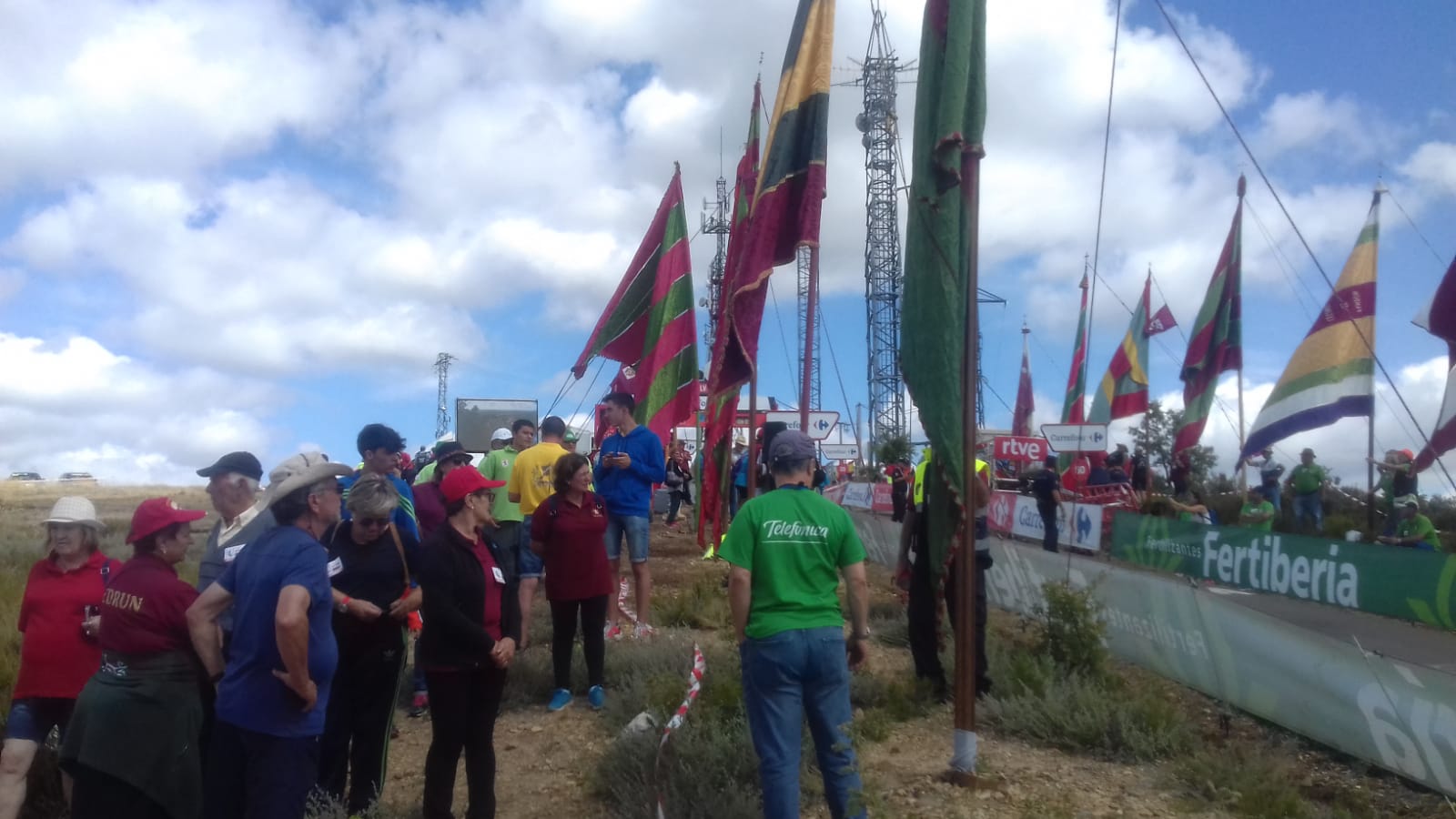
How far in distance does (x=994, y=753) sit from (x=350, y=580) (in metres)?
3.61

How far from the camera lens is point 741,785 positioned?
5.22 meters

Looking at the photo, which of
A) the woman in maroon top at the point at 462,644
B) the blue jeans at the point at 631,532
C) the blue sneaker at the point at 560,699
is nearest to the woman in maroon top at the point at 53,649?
the woman in maroon top at the point at 462,644

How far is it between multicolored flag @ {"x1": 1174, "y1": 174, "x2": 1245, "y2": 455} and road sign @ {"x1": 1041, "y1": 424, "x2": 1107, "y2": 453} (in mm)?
1974

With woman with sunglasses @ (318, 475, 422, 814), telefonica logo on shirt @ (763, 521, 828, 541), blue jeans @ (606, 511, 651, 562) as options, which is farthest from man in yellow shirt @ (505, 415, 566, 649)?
telefonica logo on shirt @ (763, 521, 828, 541)

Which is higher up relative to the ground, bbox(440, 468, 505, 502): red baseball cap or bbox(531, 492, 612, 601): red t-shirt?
bbox(440, 468, 505, 502): red baseball cap

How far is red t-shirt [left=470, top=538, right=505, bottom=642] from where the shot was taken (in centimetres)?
497

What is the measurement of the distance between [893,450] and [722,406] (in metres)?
31.0

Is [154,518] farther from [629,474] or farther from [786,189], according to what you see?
[786,189]

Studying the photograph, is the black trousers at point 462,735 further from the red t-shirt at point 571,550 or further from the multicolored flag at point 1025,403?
the multicolored flag at point 1025,403

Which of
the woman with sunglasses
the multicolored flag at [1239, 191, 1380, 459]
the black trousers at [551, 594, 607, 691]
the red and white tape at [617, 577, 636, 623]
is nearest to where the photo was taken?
the woman with sunglasses

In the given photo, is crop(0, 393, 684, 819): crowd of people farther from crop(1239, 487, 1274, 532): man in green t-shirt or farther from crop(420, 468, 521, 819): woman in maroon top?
crop(1239, 487, 1274, 532): man in green t-shirt

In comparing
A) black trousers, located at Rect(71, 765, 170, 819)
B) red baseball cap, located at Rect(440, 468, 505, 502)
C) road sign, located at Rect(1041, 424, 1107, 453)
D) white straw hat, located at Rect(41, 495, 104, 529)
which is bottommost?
black trousers, located at Rect(71, 765, 170, 819)

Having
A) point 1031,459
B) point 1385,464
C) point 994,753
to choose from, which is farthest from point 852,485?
point 994,753

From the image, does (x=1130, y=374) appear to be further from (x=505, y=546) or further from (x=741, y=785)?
(x=741, y=785)
